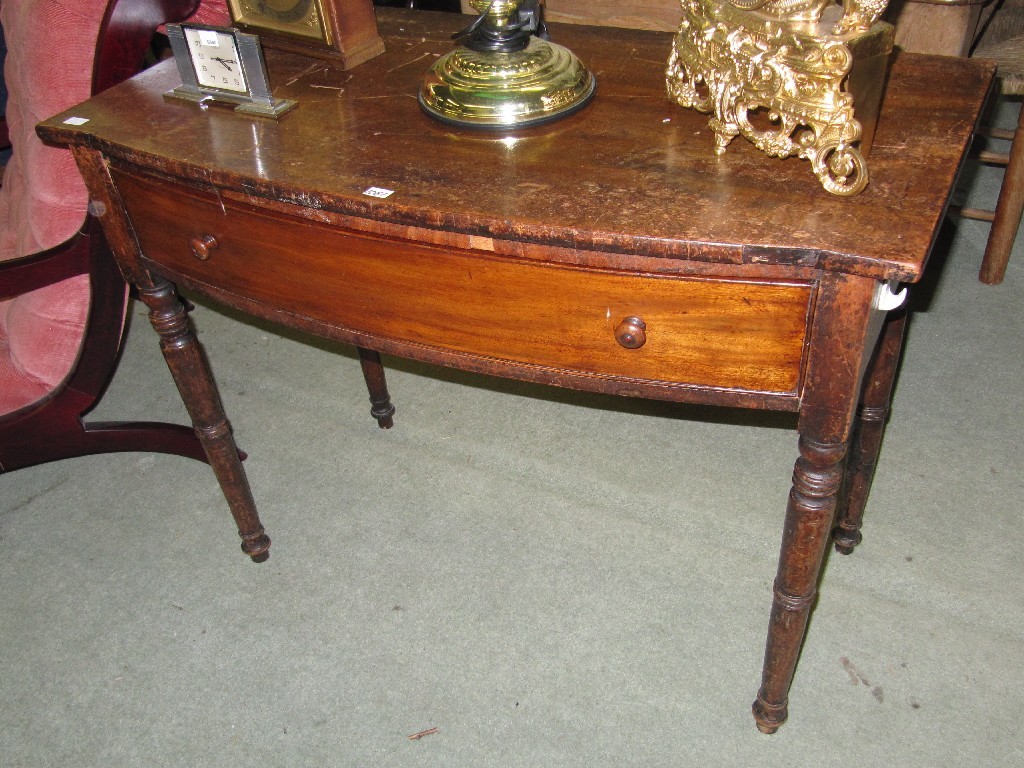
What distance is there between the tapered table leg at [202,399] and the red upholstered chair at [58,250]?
1.00ft

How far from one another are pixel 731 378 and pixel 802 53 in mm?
374

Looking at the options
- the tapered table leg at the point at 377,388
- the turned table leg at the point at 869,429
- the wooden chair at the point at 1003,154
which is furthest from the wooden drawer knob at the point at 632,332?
the wooden chair at the point at 1003,154

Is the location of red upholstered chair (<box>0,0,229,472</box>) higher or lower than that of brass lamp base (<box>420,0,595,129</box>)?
lower

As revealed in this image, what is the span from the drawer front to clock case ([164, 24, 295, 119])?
164 millimetres

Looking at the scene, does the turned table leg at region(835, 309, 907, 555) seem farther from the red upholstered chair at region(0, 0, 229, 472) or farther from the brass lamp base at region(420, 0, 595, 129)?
the red upholstered chair at region(0, 0, 229, 472)

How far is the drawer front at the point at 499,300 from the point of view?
1.06 m

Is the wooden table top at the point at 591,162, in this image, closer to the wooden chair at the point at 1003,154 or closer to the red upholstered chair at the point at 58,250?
the red upholstered chair at the point at 58,250

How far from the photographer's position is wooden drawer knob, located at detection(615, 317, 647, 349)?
109cm

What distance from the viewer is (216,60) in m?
1.39

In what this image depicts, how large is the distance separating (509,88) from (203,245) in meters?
0.50

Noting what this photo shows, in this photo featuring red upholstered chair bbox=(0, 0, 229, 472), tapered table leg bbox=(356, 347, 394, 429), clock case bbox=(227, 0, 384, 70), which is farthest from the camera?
tapered table leg bbox=(356, 347, 394, 429)

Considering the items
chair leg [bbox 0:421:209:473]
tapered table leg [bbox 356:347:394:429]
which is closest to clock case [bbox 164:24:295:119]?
tapered table leg [bbox 356:347:394:429]

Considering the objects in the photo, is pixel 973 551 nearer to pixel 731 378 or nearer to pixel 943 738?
pixel 943 738

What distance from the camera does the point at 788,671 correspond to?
1.44 m
